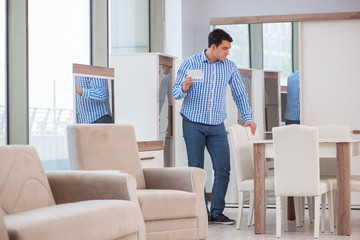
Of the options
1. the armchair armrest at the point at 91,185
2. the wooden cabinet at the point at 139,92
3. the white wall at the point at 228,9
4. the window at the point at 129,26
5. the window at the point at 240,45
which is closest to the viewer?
the armchair armrest at the point at 91,185

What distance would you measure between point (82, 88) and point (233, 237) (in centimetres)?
156

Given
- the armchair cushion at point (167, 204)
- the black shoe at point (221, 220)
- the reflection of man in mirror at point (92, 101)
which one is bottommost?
the black shoe at point (221, 220)

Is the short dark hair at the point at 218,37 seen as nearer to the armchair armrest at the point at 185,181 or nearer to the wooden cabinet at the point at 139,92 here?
the wooden cabinet at the point at 139,92

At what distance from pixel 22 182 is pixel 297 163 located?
7.65 ft

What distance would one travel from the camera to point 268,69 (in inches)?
277

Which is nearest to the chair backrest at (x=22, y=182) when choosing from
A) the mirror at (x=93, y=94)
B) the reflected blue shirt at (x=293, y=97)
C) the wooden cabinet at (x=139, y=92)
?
the mirror at (x=93, y=94)

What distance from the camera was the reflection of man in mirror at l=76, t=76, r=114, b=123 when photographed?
4.82 metres

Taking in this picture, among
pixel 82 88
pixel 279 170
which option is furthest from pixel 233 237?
pixel 82 88

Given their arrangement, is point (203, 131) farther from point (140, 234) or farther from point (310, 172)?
point (140, 234)

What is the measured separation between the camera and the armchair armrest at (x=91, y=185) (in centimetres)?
348

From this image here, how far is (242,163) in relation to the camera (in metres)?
5.55

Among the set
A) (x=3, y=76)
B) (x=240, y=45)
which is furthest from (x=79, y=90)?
(x=240, y=45)

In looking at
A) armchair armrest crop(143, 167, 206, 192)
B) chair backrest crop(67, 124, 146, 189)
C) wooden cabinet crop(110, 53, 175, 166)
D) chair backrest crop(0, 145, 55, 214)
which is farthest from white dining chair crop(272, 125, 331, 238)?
chair backrest crop(0, 145, 55, 214)

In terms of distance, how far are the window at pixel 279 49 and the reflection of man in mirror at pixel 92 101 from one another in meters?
2.40
